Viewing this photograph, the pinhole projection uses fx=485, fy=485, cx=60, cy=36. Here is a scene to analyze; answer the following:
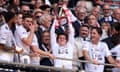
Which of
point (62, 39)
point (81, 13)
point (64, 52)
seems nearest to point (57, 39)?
point (62, 39)

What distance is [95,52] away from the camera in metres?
8.64

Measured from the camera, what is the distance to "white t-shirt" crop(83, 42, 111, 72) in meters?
8.56

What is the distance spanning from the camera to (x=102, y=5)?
1170cm

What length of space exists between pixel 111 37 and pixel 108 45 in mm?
276

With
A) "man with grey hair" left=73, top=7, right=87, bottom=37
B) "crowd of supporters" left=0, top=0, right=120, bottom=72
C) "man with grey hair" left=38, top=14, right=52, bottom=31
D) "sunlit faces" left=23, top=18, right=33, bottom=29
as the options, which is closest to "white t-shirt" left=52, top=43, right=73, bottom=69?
"crowd of supporters" left=0, top=0, right=120, bottom=72

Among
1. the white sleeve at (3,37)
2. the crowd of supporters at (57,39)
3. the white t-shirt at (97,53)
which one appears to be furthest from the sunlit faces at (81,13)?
the white sleeve at (3,37)

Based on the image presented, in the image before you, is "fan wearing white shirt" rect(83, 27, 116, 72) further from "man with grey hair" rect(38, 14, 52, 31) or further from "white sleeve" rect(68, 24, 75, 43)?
"man with grey hair" rect(38, 14, 52, 31)

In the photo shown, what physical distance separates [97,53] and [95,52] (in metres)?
0.04

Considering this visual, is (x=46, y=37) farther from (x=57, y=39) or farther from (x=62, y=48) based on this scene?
(x=62, y=48)

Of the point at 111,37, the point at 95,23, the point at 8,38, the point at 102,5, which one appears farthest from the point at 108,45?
the point at 102,5

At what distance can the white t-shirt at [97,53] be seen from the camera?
856 cm

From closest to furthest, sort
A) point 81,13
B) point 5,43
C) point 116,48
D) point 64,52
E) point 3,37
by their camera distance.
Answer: point 5,43 < point 3,37 < point 64,52 < point 116,48 < point 81,13

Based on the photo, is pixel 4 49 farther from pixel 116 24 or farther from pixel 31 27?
pixel 116 24

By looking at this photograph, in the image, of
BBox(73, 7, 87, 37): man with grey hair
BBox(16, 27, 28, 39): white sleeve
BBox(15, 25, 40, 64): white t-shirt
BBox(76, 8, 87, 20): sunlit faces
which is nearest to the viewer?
BBox(15, 25, 40, 64): white t-shirt
